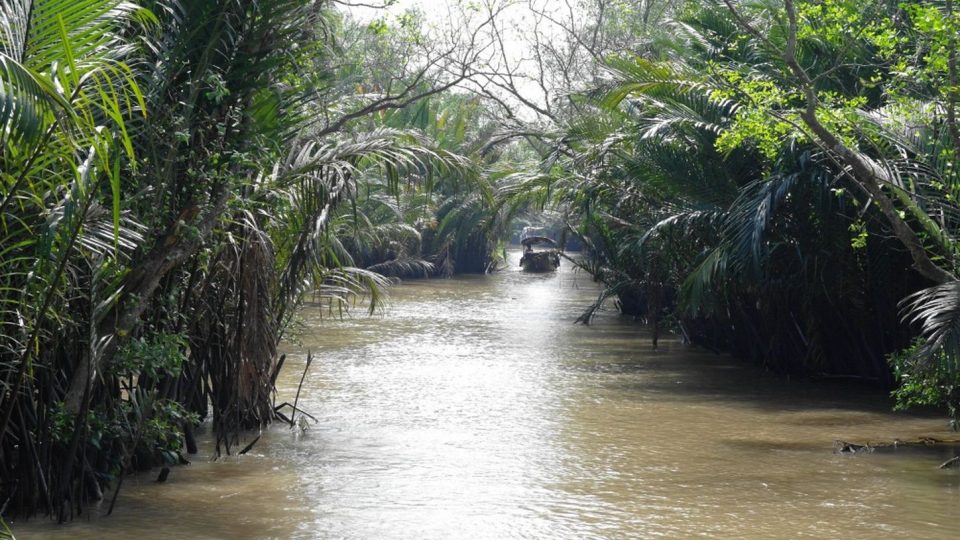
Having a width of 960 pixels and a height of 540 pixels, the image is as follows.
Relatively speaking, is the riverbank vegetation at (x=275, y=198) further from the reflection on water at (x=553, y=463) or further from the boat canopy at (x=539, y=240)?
the boat canopy at (x=539, y=240)

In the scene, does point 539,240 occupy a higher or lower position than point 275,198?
higher

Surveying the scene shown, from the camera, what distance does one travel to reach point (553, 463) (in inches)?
359

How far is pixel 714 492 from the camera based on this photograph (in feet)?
26.7

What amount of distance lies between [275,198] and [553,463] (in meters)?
3.02

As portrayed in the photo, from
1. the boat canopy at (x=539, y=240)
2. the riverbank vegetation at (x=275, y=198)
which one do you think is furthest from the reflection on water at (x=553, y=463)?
the boat canopy at (x=539, y=240)

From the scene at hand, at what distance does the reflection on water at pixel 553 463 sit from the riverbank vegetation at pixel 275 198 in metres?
0.55

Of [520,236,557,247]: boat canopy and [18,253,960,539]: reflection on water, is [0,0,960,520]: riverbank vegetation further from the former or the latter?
[520,236,557,247]: boat canopy

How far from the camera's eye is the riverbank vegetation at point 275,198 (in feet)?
18.3

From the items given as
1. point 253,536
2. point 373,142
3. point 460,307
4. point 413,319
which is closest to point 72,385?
point 253,536

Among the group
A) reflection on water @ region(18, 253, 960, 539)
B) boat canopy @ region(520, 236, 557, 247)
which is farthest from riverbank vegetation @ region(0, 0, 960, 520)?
boat canopy @ region(520, 236, 557, 247)

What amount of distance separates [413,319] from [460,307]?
3.41m

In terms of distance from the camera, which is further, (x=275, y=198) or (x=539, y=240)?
(x=539, y=240)

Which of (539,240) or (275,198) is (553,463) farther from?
(539,240)

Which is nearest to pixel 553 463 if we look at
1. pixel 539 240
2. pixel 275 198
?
pixel 275 198
